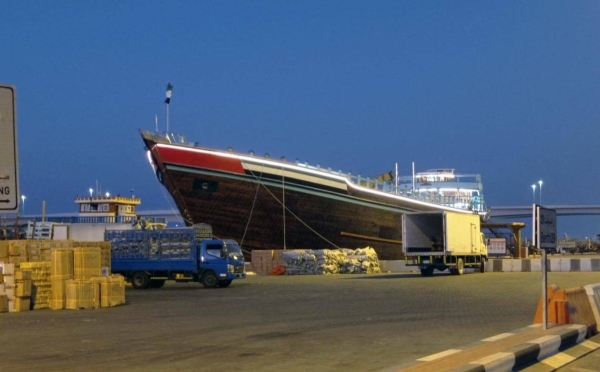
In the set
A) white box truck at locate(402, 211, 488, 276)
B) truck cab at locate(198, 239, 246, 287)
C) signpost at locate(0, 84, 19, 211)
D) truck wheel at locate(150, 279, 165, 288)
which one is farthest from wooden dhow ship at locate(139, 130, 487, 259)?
signpost at locate(0, 84, 19, 211)

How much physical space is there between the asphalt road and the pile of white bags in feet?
51.9

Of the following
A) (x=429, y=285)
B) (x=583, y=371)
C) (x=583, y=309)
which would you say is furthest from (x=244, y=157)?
(x=583, y=371)

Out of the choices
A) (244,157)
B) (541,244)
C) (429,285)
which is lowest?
(429,285)

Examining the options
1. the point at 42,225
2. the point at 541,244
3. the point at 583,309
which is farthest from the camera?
the point at 42,225

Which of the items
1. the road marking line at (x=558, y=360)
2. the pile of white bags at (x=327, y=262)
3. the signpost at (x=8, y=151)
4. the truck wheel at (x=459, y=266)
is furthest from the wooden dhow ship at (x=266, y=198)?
the signpost at (x=8, y=151)

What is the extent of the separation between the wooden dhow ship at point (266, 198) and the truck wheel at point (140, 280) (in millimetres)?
11721

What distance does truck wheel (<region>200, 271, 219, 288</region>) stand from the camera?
102ft

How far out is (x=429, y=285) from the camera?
1157 inches

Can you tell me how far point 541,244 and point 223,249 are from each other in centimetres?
2030

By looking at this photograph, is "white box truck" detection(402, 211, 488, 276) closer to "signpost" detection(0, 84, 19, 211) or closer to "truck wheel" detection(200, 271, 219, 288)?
"truck wheel" detection(200, 271, 219, 288)

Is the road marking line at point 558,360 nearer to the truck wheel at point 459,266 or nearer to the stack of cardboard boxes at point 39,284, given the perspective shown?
the stack of cardboard boxes at point 39,284

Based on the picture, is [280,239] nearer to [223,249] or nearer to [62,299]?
[223,249]

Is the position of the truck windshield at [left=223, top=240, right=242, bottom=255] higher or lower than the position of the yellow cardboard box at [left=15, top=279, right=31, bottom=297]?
higher

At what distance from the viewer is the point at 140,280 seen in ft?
104
